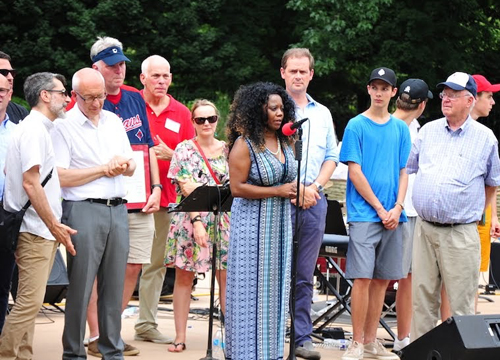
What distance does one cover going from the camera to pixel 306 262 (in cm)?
788

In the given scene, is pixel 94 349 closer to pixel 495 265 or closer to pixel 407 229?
pixel 407 229

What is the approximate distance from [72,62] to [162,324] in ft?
69.7

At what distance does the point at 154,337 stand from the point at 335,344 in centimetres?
153

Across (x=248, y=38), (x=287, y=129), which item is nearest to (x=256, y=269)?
(x=287, y=129)

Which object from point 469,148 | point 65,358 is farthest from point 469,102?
point 65,358

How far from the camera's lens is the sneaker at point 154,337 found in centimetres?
835

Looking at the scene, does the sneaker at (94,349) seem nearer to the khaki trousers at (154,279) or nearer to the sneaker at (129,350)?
the sneaker at (129,350)

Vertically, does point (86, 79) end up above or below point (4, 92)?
above

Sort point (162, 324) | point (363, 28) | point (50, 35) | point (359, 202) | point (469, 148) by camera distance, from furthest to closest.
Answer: point (50, 35), point (363, 28), point (162, 324), point (359, 202), point (469, 148)

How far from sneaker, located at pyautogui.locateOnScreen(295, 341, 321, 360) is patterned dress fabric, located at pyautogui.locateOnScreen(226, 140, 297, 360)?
1.04 metres

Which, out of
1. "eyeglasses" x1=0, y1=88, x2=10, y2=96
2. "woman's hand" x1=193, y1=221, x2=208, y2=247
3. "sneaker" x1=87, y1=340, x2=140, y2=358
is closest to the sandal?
"sneaker" x1=87, y1=340, x2=140, y2=358

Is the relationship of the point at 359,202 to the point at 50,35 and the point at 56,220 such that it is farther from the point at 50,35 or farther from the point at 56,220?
the point at 50,35

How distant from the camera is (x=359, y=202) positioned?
7.86m

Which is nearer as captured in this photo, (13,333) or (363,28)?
(13,333)
